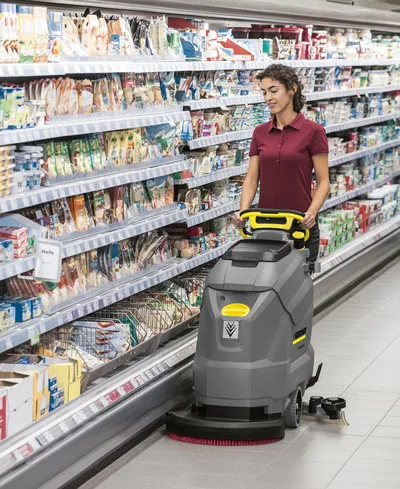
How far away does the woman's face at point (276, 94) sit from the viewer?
5.71m

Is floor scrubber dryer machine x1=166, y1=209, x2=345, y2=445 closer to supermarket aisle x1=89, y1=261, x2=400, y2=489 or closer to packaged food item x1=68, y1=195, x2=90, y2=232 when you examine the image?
supermarket aisle x1=89, y1=261, x2=400, y2=489

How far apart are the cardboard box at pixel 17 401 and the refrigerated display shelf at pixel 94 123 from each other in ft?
3.19

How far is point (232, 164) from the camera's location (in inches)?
293

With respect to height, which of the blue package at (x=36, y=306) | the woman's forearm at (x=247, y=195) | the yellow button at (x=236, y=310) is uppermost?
the woman's forearm at (x=247, y=195)

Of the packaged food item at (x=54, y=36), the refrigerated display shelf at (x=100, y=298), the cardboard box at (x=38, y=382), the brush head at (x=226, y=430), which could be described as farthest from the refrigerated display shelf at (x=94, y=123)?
the brush head at (x=226, y=430)

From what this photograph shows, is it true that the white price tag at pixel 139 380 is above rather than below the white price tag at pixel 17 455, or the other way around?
below

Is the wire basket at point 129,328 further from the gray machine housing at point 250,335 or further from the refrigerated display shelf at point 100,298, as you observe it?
the gray machine housing at point 250,335

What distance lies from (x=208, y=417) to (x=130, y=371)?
484 mm

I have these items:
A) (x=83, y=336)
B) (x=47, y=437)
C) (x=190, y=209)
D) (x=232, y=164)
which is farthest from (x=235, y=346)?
(x=232, y=164)

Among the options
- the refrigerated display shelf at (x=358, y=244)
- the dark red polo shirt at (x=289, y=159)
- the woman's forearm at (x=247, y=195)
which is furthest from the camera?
the refrigerated display shelf at (x=358, y=244)

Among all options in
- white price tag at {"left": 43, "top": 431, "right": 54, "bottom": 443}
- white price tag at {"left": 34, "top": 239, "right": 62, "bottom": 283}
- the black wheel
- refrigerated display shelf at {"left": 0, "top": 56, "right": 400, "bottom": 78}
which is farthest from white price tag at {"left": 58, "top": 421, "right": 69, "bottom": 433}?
refrigerated display shelf at {"left": 0, "top": 56, "right": 400, "bottom": 78}

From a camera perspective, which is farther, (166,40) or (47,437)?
(166,40)

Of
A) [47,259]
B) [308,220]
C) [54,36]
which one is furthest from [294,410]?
[54,36]

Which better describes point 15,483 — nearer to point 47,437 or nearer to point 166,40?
point 47,437
